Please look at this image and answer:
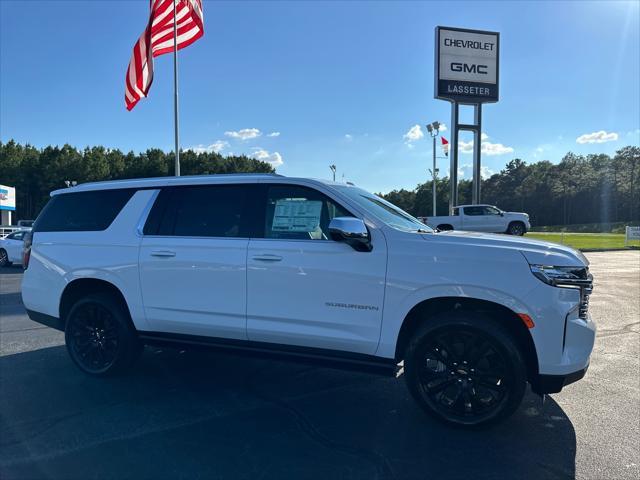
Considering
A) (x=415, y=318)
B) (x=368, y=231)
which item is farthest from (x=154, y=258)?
(x=415, y=318)

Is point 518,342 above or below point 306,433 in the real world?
above

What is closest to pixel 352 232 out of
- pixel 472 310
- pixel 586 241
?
pixel 472 310

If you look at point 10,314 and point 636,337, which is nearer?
point 636,337

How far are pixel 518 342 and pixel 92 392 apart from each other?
377 cm

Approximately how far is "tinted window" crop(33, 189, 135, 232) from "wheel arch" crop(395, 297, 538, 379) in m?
3.06

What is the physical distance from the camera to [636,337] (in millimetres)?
6793

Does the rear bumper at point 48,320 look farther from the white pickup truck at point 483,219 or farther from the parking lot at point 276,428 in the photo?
the white pickup truck at point 483,219

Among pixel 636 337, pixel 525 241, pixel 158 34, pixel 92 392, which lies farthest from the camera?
pixel 158 34

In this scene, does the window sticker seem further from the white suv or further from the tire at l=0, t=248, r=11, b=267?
the tire at l=0, t=248, r=11, b=267

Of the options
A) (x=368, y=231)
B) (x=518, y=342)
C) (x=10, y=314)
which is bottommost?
(x=10, y=314)

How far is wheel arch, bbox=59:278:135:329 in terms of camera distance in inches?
194

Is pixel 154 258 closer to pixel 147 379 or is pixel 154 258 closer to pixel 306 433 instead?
pixel 147 379

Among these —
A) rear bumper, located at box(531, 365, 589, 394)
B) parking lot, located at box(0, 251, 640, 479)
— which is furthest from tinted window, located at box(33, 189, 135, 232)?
rear bumper, located at box(531, 365, 589, 394)

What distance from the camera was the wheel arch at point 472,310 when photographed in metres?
3.62
